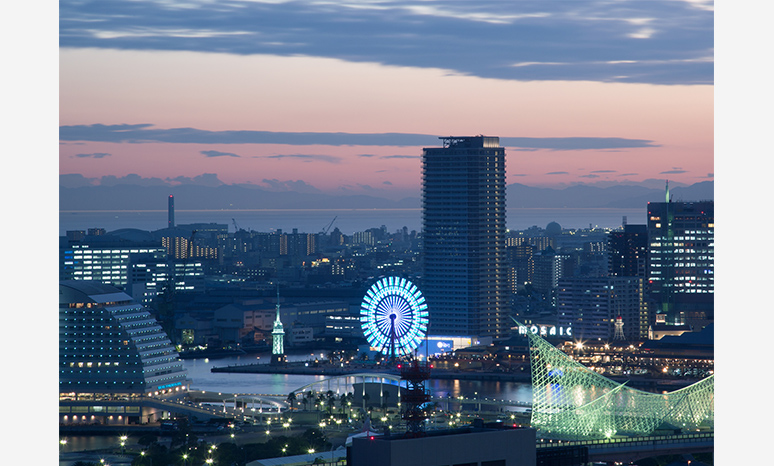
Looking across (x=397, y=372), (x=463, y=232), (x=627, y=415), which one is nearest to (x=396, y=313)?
(x=397, y=372)

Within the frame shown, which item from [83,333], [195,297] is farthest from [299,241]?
[83,333]

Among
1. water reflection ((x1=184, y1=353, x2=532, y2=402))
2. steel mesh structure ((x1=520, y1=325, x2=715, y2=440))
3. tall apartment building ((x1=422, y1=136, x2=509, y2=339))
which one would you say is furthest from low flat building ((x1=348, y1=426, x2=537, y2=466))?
tall apartment building ((x1=422, y1=136, x2=509, y2=339))

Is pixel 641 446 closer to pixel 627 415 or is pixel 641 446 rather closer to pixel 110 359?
pixel 627 415

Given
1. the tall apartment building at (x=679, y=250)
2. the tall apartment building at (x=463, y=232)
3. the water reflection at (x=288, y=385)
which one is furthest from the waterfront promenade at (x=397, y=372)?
the tall apartment building at (x=679, y=250)

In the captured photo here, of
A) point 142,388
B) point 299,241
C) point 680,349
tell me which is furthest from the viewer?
point 299,241

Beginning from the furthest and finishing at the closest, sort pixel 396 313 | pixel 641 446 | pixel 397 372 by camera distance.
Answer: pixel 397 372
pixel 396 313
pixel 641 446
